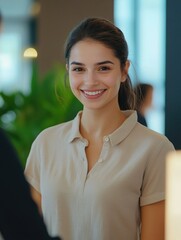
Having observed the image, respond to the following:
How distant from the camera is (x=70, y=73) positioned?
1755 millimetres

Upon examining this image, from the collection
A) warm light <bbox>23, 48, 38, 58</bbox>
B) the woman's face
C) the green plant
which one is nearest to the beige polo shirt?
the woman's face

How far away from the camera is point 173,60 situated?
4.09 meters

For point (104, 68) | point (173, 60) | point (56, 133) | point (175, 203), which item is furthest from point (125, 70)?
point (173, 60)

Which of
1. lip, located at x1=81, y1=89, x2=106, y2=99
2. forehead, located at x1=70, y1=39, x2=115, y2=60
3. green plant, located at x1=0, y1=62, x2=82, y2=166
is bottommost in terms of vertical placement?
green plant, located at x1=0, y1=62, x2=82, y2=166

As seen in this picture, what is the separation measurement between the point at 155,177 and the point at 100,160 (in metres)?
0.17

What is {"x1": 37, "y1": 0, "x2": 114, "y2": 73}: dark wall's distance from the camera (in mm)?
6809

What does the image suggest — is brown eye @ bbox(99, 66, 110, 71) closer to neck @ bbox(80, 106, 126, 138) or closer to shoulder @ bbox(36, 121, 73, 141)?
neck @ bbox(80, 106, 126, 138)

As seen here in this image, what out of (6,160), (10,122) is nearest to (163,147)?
(6,160)

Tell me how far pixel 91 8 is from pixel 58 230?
5.39 m

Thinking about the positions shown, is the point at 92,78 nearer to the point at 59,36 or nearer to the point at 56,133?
the point at 56,133

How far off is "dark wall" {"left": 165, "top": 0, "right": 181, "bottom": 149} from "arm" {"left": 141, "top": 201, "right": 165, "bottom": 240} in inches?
97.4

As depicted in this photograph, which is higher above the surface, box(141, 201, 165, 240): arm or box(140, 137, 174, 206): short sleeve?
box(140, 137, 174, 206): short sleeve

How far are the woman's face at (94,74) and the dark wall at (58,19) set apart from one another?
5.11 meters

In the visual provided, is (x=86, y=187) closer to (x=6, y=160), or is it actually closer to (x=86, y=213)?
(x=86, y=213)
